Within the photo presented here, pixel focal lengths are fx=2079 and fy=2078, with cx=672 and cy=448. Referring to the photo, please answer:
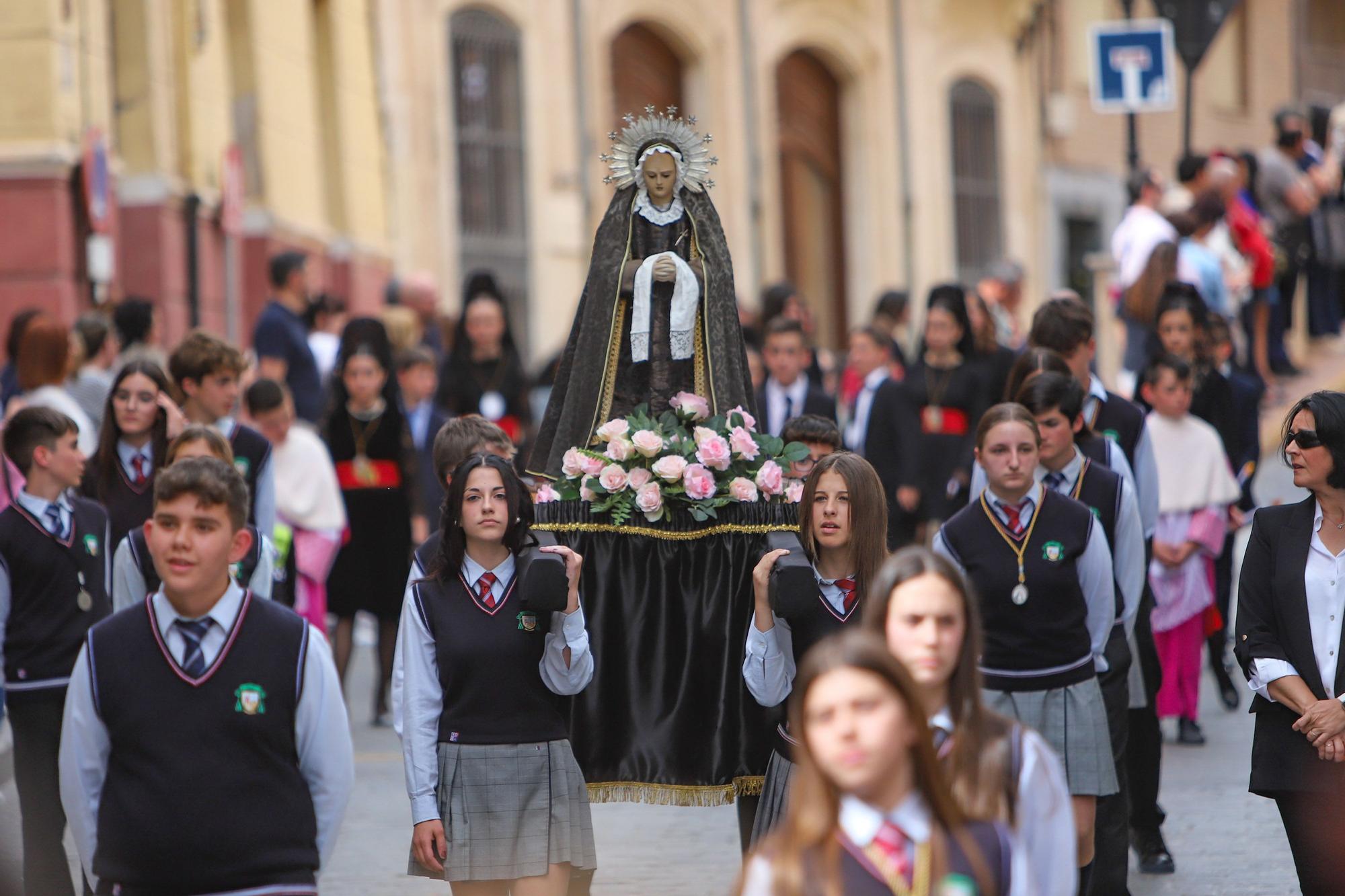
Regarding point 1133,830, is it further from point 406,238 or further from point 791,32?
point 791,32

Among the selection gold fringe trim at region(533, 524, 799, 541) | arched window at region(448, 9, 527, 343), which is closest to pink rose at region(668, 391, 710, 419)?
gold fringe trim at region(533, 524, 799, 541)

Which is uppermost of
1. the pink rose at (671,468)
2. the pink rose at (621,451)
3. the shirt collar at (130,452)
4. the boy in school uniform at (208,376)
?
the boy in school uniform at (208,376)

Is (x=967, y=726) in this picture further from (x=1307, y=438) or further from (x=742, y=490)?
(x=742, y=490)

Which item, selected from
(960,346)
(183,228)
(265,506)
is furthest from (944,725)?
(183,228)

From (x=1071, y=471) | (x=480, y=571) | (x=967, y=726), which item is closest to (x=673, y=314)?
(x=1071, y=471)

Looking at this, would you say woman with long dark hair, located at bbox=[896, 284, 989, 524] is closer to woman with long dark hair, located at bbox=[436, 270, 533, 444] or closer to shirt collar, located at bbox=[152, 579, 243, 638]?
woman with long dark hair, located at bbox=[436, 270, 533, 444]

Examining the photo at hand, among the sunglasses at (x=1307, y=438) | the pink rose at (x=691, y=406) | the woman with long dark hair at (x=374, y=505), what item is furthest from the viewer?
the woman with long dark hair at (x=374, y=505)

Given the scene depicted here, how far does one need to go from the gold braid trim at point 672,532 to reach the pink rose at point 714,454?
212 millimetres

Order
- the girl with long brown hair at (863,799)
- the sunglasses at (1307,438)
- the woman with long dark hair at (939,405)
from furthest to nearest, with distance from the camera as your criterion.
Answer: the woman with long dark hair at (939,405) < the sunglasses at (1307,438) < the girl with long brown hair at (863,799)

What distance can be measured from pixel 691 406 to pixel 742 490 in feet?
1.49

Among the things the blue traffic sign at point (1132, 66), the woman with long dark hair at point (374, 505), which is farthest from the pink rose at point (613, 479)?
the blue traffic sign at point (1132, 66)

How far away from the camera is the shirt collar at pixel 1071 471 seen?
23.7ft

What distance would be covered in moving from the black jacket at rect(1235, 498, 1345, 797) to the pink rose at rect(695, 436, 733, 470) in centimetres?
183

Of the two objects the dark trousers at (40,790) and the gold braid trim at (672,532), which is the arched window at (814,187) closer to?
the gold braid trim at (672,532)
